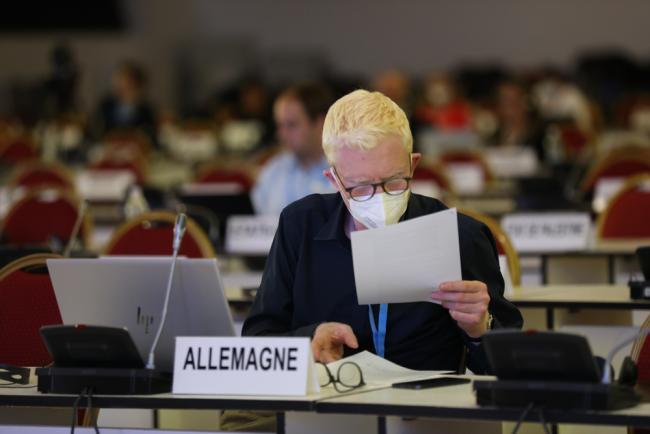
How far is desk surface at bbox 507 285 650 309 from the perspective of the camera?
3748 millimetres

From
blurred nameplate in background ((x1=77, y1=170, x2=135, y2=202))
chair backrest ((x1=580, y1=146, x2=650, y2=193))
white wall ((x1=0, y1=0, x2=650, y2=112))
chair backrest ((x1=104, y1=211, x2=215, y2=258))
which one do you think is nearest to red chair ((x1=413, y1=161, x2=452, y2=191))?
chair backrest ((x1=580, y1=146, x2=650, y2=193))

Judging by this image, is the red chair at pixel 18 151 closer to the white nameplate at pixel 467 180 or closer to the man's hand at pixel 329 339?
the white nameplate at pixel 467 180

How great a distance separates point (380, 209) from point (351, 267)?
0.20m

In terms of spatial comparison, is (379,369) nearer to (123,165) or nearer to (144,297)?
(144,297)

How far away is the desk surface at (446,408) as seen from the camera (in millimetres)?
2371

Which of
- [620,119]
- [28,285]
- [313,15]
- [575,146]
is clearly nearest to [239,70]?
[313,15]

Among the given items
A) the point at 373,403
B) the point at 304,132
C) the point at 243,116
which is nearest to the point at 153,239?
the point at 304,132

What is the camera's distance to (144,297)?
9.61ft

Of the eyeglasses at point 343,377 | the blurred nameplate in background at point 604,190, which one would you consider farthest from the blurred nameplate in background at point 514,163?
the eyeglasses at point 343,377

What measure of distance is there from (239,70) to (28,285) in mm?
19342

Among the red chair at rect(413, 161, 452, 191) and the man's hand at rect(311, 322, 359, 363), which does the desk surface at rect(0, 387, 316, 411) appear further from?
the red chair at rect(413, 161, 452, 191)

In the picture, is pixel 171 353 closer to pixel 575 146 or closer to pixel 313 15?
pixel 575 146

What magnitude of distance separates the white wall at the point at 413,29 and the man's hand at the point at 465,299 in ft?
62.7

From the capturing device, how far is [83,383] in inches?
109
